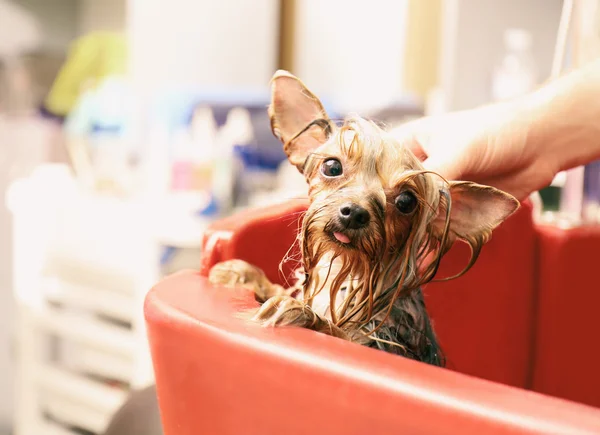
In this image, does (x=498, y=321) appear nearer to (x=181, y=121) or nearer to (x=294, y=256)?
(x=294, y=256)

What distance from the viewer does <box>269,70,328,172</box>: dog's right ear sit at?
83cm

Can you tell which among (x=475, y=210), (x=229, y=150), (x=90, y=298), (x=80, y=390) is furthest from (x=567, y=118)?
(x=80, y=390)

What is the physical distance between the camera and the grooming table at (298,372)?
497 millimetres

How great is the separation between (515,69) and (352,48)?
76cm

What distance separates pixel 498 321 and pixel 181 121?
119cm

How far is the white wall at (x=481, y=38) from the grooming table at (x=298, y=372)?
111 centimetres

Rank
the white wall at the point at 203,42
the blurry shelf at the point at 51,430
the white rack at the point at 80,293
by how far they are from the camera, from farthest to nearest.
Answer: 1. the white wall at the point at 203,42
2. the blurry shelf at the point at 51,430
3. the white rack at the point at 80,293

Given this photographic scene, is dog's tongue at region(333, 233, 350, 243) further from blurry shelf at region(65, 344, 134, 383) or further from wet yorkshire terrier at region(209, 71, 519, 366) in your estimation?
blurry shelf at region(65, 344, 134, 383)

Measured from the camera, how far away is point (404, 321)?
2.79 feet

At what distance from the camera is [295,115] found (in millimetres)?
863

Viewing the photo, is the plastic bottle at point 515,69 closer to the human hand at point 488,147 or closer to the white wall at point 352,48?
the white wall at point 352,48

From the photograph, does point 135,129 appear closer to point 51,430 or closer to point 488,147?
point 51,430

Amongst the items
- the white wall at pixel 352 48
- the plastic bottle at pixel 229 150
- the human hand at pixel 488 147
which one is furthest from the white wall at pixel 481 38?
the human hand at pixel 488 147

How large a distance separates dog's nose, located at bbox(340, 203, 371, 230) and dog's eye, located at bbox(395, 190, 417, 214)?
0.16 feet
